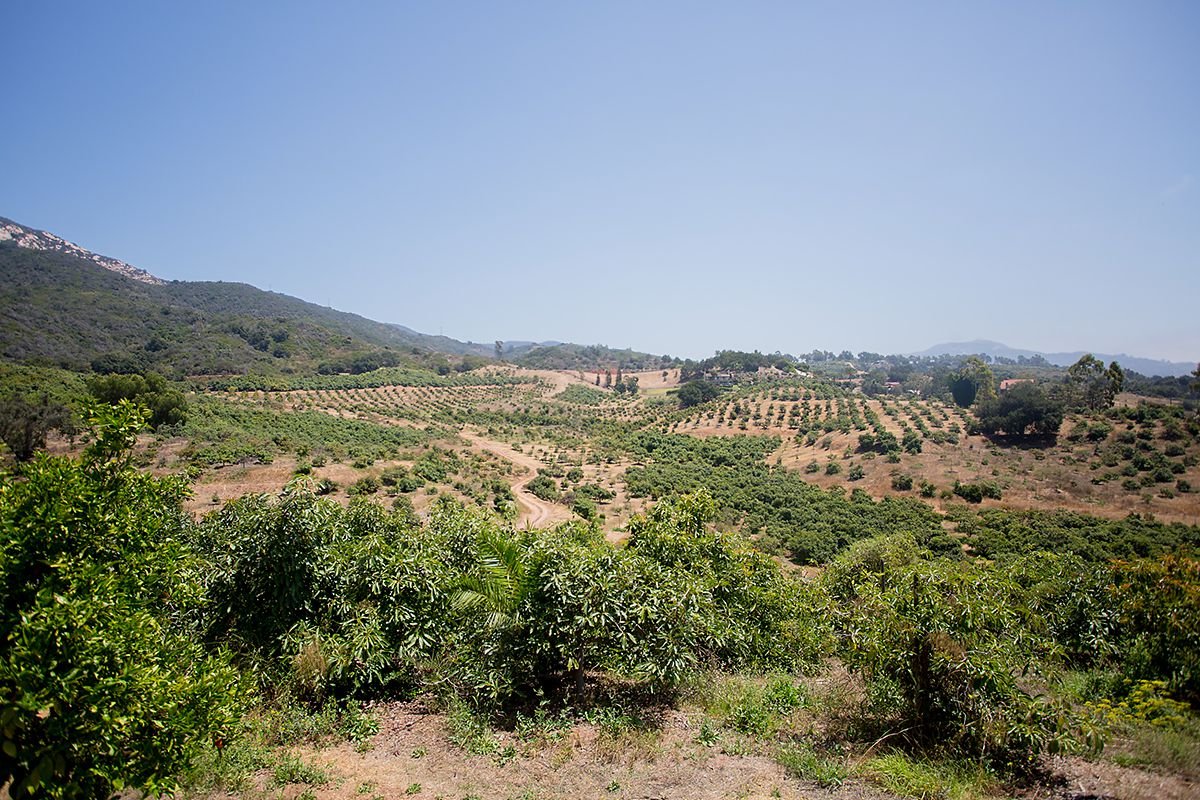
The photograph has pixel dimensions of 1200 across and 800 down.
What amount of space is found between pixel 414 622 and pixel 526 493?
3694cm

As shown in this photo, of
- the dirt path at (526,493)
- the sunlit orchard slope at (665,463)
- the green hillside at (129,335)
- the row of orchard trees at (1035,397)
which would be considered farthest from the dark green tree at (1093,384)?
the green hillside at (129,335)

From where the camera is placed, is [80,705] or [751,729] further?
[751,729]

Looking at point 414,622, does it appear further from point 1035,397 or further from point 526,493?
point 1035,397

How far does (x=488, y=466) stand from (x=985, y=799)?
50.4 m

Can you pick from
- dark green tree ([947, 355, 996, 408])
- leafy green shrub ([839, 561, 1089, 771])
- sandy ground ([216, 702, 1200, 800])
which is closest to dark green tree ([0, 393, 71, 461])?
sandy ground ([216, 702, 1200, 800])

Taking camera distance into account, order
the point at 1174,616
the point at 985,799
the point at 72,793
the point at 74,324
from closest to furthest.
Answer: the point at 72,793
the point at 985,799
the point at 1174,616
the point at 74,324

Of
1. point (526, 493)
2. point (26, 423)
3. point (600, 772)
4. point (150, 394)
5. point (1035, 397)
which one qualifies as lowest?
point (526, 493)

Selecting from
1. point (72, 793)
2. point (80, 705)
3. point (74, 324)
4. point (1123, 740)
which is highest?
point (74, 324)

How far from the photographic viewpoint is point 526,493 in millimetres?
45531

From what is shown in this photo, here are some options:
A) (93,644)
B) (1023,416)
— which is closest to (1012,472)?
(1023,416)

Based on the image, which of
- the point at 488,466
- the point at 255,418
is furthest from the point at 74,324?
the point at 488,466

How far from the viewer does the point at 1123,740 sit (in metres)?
6.01

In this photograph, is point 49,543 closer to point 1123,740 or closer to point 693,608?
point 693,608

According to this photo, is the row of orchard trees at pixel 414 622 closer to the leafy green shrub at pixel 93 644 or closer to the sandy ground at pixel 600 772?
the leafy green shrub at pixel 93 644
